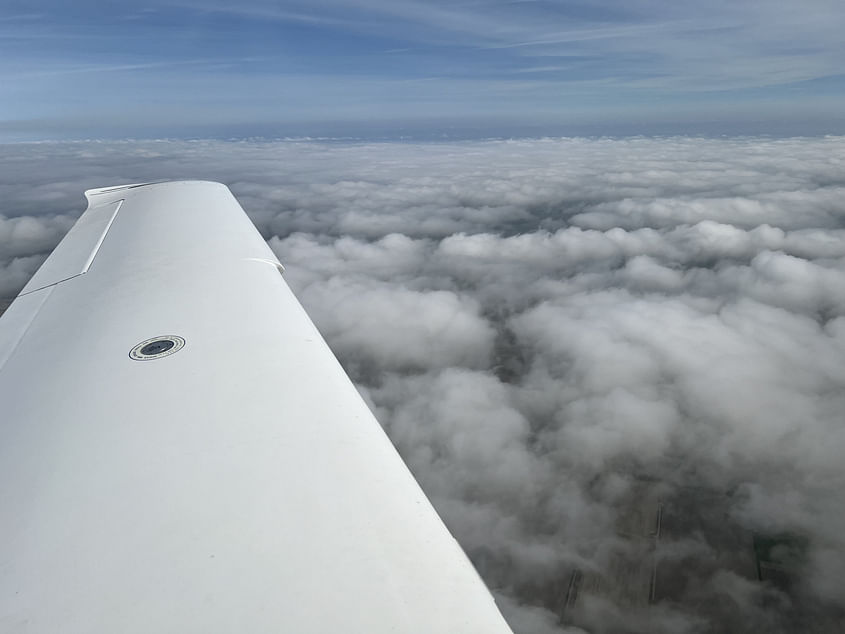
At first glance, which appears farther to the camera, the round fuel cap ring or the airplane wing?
the round fuel cap ring

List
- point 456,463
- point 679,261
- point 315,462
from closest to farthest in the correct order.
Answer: point 315,462, point 456,463, point 679,261

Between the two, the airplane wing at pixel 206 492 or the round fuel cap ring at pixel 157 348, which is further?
the round fuel cap ring at pixel 157 348

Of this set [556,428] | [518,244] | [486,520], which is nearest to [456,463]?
[486,520]

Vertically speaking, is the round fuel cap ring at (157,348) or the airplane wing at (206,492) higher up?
the round fuel cap ring at (157,348)

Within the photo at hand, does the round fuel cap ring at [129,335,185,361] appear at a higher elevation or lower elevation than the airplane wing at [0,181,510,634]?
higher

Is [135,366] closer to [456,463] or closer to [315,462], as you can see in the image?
[315,462]

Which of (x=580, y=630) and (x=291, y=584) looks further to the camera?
(x=580, y=630)

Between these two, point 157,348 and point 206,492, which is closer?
point 206,492

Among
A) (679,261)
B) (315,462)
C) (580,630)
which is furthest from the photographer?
(679,261)
